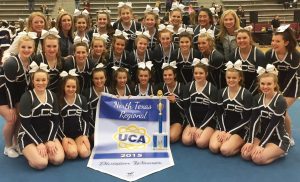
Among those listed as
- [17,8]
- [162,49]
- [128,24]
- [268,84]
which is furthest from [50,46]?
[17,8]

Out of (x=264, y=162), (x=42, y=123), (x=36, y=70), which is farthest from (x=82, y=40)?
(x=264, y=162)

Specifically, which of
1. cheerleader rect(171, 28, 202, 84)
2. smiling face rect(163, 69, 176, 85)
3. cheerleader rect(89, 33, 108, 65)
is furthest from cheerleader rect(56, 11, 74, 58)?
cheerleader rect(171, 28, 202, 84)

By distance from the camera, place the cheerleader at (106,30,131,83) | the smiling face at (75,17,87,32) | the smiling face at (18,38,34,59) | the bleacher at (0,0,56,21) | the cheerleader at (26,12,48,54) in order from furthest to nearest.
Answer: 1. the bleacher at (0,0,56,21)
2. the smiling face at (75,17,87,32)
3. the cheerleader at (106,30,131,83)
4. the cheerleader at (26,12,48,54)
5. the smiling face at (18,38,34,59)

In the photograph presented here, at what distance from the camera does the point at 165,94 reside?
4.42 m

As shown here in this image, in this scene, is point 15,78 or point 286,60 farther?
point 286,60

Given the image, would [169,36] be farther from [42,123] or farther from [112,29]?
[42,123]

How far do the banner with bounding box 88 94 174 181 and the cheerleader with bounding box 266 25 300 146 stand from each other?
4.27ft

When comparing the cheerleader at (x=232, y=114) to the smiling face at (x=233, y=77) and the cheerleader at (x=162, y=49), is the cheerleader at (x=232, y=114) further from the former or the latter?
the cheerleader at (x=162, y=49)

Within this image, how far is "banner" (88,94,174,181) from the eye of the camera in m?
3.70

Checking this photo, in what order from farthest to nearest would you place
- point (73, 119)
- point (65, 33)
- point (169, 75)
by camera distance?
point (65, 33), point (169, 75), point (73, 119)

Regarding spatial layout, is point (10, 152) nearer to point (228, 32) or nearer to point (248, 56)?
point (248, 56)

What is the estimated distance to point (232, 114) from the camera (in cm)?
405

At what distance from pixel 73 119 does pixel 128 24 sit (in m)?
1.86

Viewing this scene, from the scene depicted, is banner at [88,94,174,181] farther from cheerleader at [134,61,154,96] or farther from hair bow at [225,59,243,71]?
hair bow at [225,59,243,71]
